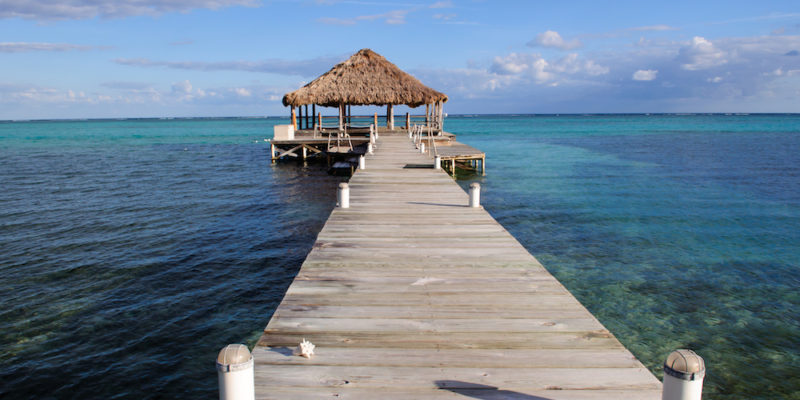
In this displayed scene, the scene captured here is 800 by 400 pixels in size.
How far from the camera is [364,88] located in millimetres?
28703

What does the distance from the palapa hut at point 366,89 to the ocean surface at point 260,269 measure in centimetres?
891

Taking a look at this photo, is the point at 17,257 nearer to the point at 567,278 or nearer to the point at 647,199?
the point at 567,278

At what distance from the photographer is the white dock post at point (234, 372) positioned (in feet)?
9.00

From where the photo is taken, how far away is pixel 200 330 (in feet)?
22.9

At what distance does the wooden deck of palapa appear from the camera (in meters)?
3.21

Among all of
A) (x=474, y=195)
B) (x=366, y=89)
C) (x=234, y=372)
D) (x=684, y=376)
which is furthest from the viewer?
(x=366, y=89)

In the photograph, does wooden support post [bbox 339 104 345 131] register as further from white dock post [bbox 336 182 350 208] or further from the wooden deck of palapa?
the wooden deck of palapa

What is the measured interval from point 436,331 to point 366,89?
25.9m

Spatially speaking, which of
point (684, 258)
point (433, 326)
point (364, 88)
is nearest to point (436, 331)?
point (433, 326)

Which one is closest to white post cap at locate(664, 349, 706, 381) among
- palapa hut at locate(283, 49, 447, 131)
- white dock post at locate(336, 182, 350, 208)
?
white dock post at locate(336, 182, 350, 208)

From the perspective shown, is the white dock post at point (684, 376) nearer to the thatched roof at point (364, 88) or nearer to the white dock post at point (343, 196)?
the white dock post at point (343, 196)

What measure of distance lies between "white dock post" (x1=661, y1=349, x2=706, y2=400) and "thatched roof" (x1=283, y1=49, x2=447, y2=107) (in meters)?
26.4

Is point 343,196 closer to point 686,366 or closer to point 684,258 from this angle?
point 686,366

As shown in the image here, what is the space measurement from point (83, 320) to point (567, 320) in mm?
6944
